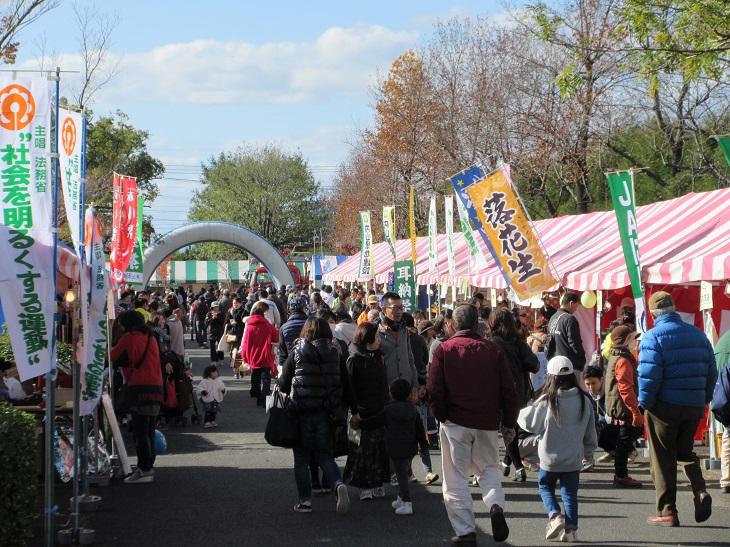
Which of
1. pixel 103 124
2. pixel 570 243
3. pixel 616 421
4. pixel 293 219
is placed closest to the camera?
pixel 616 421

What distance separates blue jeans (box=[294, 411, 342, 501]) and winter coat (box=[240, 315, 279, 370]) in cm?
805

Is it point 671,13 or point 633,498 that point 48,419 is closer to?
point 633,498

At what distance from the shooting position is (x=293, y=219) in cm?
7456

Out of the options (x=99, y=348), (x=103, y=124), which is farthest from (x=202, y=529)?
(x=103, y=124)

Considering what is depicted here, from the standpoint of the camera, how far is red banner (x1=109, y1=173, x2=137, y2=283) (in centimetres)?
1697

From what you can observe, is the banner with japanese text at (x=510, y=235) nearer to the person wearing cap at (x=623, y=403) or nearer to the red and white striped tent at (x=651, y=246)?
the red and white striped tent at (x=651, y=246)

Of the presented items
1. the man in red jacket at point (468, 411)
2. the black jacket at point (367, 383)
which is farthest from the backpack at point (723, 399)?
the black jacket at point (367, 383)

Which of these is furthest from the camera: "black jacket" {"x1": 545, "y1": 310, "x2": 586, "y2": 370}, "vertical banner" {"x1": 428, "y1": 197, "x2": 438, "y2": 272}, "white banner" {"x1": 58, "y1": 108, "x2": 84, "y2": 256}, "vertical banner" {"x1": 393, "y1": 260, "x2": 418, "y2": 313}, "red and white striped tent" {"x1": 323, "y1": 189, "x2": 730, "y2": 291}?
"vertical banner" {"x1": 428, "y1": 197, "x2": 438, "y2": 272}

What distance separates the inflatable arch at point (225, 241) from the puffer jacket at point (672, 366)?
33309mm

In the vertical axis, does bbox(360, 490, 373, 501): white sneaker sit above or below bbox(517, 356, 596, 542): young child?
below

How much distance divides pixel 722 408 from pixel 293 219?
67025 mm

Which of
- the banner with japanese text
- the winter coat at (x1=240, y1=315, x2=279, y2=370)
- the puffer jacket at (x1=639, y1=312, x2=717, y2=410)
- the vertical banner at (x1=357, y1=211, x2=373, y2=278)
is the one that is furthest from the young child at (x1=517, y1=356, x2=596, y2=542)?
the vertical banner at (x1=357, y1=211, x2=373, y2=278)

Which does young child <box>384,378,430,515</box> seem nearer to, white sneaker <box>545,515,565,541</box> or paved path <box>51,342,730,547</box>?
paved path <box>51,342,730,547</box>

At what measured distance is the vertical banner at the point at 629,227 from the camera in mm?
12203
